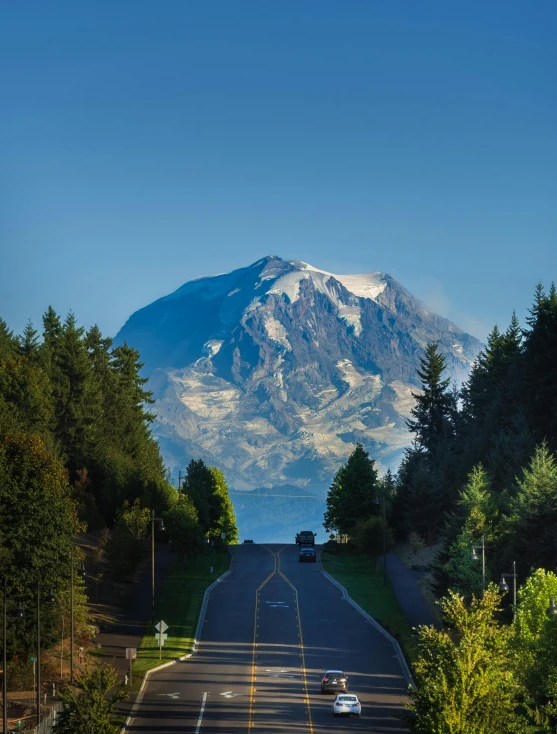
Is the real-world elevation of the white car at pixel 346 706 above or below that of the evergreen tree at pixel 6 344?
below

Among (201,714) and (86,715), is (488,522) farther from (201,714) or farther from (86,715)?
(86,715)

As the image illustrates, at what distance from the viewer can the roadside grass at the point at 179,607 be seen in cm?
8089

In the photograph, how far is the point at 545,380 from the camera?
12288cm

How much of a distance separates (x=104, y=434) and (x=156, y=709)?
98211mm

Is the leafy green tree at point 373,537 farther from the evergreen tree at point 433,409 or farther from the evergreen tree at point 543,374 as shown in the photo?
the evergreen tree at point 433,409

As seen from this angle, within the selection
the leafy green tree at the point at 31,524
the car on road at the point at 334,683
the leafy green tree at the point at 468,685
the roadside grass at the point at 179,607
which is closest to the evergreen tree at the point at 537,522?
the car on road at the point at 334,683

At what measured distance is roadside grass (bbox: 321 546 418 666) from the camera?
3376 inches

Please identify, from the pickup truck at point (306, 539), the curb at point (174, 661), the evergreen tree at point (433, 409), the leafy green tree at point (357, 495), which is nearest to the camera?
the curb at point (174, 661)

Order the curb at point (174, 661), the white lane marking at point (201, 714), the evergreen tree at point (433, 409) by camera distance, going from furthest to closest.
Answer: the evergreen tree at point (433, 409), the curb at point (174, 661), the white lane marking at point (201, 714)

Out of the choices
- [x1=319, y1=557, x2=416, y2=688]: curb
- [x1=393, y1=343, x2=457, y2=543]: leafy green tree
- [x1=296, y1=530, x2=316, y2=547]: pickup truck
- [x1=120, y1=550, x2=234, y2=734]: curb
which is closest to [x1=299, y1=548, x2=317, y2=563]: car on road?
[x1=393, y1=343, x2=457, y2=543]: leafy green tree

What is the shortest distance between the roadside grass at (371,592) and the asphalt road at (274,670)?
1.50m

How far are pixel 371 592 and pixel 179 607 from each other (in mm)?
21168

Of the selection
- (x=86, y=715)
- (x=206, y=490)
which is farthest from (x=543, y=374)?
(x=86, y=715)

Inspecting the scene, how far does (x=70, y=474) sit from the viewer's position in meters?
149
